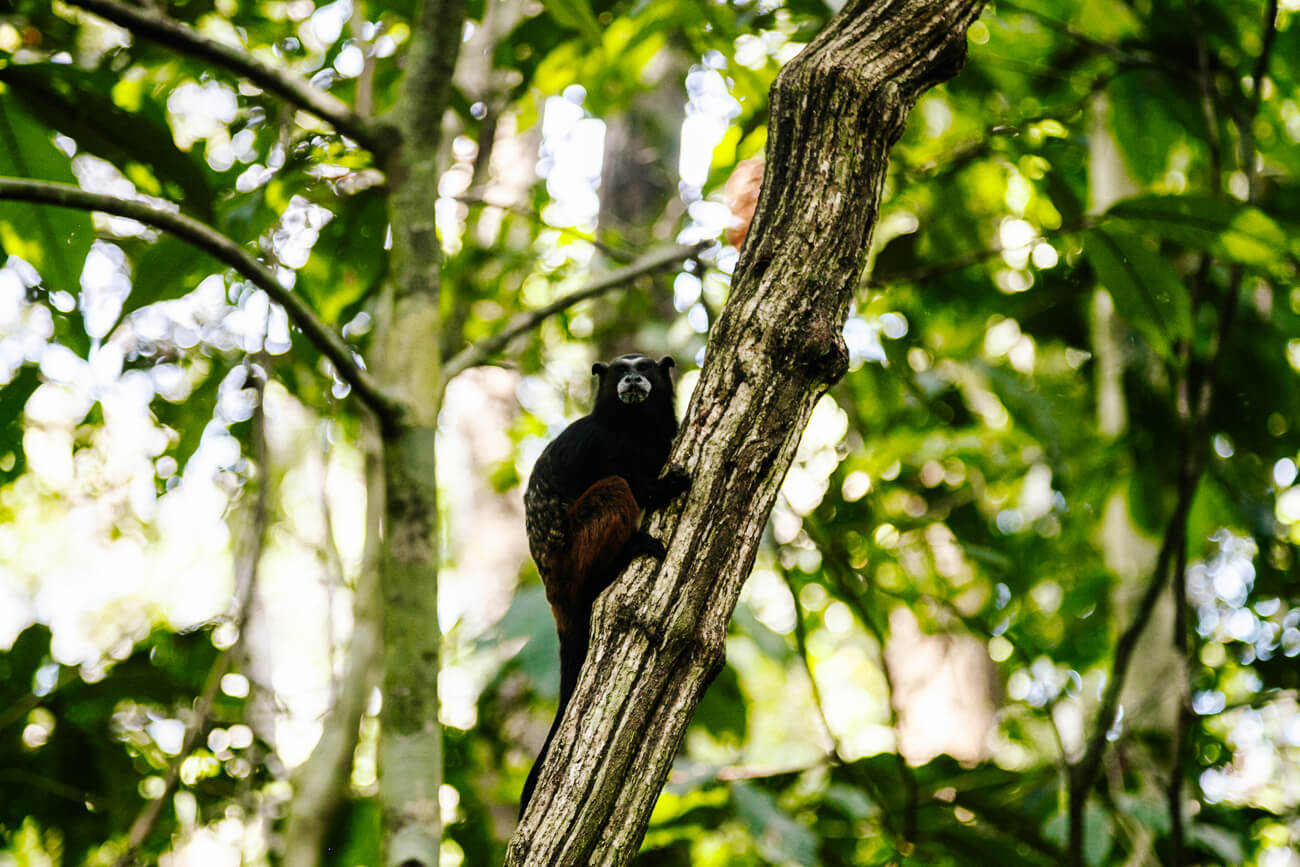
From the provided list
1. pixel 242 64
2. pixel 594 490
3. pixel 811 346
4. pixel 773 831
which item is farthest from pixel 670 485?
pixel 242 64

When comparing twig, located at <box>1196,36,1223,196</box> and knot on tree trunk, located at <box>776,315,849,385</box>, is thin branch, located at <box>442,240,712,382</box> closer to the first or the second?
knot on tree trunk, located at <box>776,315,849,385</box>

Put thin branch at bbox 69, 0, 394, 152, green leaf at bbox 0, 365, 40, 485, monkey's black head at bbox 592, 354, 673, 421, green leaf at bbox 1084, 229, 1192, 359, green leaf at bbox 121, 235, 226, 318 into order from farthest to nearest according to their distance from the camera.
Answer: monkey's black head at bbox 592, 354, 673, 421 → green leaf at bbox 0, 365, 40, 485 → green leaf at bbox 1084, 229, 1192, 359 → green leaf at bbox 121, 235, 226, 318 → thin branch at bbox 69, 0, 394, 152

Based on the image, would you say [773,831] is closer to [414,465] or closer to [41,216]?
[414,465]

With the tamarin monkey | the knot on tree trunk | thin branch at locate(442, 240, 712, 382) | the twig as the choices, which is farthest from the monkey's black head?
the twig

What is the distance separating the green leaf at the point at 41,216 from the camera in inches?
86.2

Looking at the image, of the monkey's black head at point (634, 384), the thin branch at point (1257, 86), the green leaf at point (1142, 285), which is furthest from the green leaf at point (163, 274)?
the thin branch at point (1257, 86)

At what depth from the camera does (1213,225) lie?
2.31 metres

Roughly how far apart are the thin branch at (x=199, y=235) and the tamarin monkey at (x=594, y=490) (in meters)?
0.76

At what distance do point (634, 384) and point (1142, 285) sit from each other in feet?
4.86

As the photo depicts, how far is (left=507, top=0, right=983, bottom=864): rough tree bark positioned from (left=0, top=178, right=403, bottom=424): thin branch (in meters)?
0.82

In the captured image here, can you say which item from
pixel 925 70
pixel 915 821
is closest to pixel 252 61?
pixel 925 70

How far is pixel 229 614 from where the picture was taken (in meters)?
3.39

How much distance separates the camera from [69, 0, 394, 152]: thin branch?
2.16 m

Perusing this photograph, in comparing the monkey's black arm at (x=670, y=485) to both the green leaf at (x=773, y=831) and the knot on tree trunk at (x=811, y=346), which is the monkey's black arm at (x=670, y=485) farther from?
the green leaf at (x=773, y=831)
